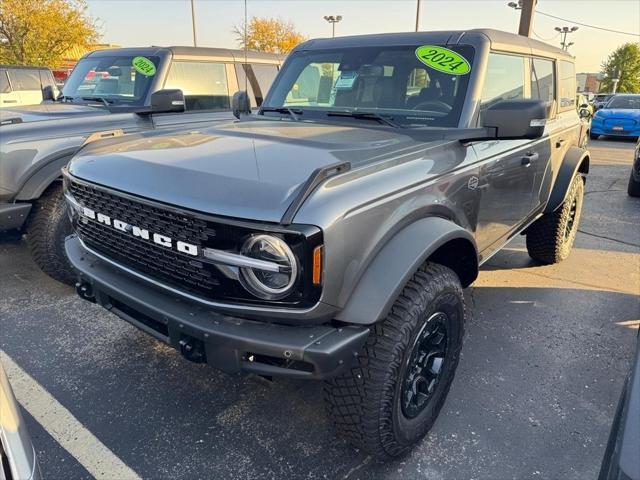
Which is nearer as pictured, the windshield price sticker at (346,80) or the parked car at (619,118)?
the windshield price sticker at (346,80)

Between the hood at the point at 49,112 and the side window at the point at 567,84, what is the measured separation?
165 inches

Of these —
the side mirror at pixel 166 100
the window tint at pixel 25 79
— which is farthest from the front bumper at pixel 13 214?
the window tint at pixel 25 79

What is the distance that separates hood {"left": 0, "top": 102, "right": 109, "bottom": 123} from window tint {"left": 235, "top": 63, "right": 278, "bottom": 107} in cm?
172

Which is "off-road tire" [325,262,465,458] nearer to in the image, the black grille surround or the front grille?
the black grille surround

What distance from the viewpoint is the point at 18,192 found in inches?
145

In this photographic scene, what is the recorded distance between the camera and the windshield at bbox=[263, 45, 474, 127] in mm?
2908

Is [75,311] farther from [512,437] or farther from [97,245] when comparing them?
[512,437]

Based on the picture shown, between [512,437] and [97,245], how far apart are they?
2.32m

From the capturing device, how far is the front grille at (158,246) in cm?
188

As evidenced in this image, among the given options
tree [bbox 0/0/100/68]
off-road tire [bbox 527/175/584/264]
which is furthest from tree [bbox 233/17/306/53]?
off-road tire [bbox 527/175/584/264]

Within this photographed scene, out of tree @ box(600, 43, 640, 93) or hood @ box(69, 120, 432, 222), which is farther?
tree @ box(600, 43, 640, 93)

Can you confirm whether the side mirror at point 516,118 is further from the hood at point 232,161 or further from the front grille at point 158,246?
the front grille at point 158,246

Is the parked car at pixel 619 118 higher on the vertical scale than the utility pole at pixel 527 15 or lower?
lower

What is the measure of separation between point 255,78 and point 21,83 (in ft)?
33.8
